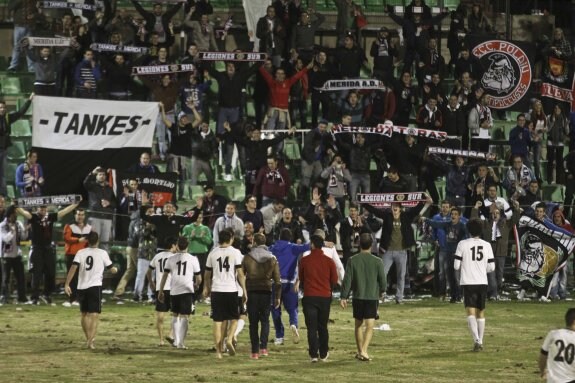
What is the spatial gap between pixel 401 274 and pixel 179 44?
1218 centimetres

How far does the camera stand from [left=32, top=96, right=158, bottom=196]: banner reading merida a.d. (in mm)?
32750

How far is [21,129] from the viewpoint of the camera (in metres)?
35.8

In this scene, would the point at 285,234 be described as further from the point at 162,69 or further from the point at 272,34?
the point at 272,34

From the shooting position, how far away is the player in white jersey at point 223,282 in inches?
863

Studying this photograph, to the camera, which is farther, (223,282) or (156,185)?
(156,185)

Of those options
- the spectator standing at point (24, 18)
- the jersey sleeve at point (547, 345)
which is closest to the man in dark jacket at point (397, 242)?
the spectator standing at point (24, 18)

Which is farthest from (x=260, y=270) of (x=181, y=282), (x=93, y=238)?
(x=93, y=238)

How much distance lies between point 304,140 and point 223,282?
481 inches

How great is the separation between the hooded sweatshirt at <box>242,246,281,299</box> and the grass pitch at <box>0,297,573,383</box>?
3.79 ft

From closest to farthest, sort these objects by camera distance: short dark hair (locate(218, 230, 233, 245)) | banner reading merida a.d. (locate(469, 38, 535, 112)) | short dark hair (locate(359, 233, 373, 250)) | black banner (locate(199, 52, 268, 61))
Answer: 1. short dark hair (locate(359, 233, 373, 250))
2. short dark hair (locate(218, 230, 233, 245))
3. black banner (locate(199, 52, 268, 61))
4. banner reading merida a.d. (locate(469, 38, 535, 112))

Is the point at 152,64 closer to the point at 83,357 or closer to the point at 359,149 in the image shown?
the point at 359,149

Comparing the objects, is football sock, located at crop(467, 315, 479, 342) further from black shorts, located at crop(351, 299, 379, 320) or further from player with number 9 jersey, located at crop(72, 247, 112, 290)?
player with number 9 jersey, located at crop(72, 247, 112, 290)

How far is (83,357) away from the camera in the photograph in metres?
22.2

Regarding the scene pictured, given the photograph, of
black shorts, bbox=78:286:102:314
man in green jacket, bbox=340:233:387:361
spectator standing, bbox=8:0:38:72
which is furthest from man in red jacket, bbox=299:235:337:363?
spectator standing, bbox=8:0:38:72
